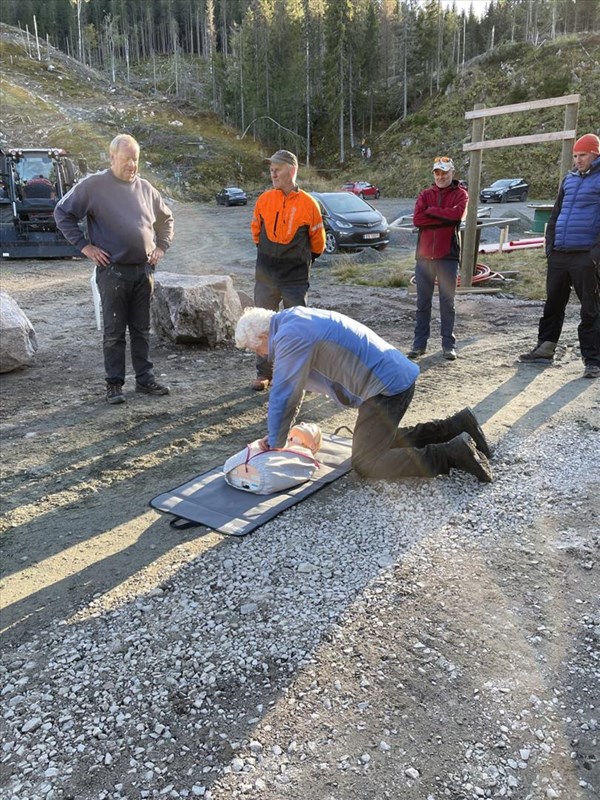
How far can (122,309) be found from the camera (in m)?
5.16

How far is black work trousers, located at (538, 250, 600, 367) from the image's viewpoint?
568 centimetres

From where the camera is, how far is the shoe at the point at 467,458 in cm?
381

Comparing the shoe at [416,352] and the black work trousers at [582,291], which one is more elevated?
the black work trousers at [582,291]

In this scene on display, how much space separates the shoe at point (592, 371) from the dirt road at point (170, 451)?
111 millimetres

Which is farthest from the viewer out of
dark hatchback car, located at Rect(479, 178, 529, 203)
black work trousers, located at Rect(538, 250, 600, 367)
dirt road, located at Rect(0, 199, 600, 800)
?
dark hatchback car, located at Rect(479, 178, 529, 203)

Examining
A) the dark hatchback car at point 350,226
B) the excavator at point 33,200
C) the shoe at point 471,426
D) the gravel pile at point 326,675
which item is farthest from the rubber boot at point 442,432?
the excavator at point 33,200

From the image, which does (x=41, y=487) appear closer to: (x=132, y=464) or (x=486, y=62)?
(x=132, y=464)

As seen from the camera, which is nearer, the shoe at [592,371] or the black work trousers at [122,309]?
the black work trousers at [122,309]

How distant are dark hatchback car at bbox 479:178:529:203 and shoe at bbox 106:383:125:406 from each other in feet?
93.9

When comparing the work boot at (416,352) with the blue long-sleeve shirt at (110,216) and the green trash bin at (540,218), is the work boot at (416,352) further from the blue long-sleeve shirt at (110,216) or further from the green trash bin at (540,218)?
the green trash bin at (540,218)

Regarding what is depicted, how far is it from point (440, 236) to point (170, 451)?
3383 millimetres

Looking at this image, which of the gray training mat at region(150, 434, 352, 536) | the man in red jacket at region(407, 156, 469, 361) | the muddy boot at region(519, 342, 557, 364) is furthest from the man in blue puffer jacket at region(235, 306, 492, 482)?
the muddy boot at region(519, 342, 557, 364)

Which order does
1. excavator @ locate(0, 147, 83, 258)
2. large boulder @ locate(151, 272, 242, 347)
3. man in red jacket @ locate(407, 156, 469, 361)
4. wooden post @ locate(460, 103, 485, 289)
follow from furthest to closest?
excavator @ locate(0, 147, 83, 258)
wooden post @ locate(460, 103, 485, 289)
large boulder @ locate(151, 272, 242, 347)
man in red jacket @ locate(407, 156, 469, 361)

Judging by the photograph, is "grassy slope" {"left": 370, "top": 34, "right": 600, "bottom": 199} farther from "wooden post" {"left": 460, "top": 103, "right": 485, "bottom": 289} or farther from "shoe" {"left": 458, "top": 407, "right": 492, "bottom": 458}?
"shoe" {"left": 458, "top": 407, "right": 492, "bottom": 458}
